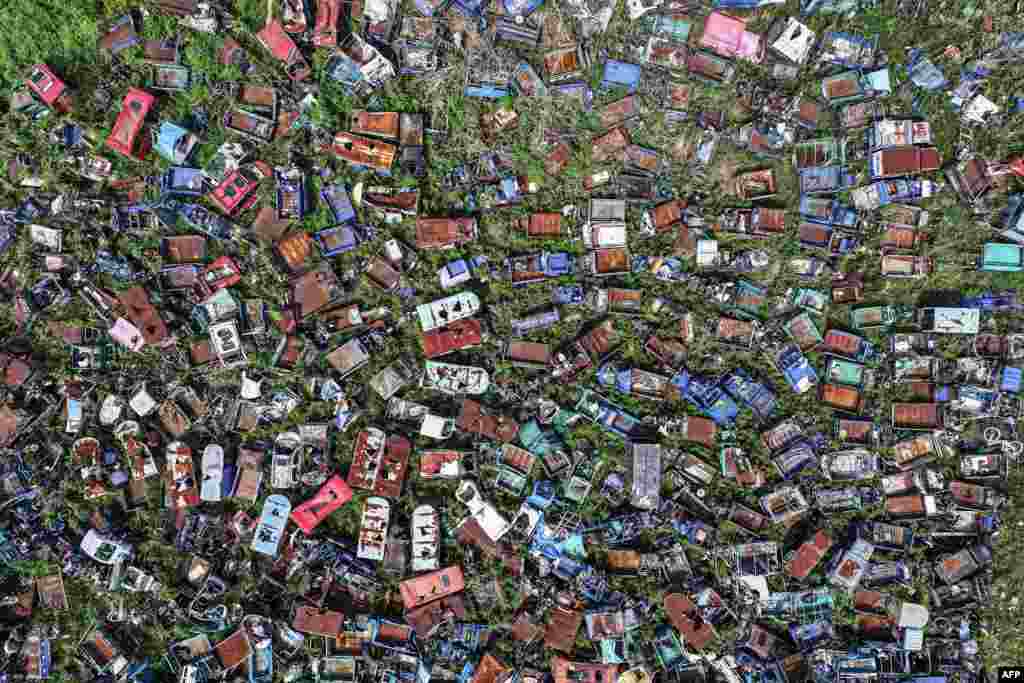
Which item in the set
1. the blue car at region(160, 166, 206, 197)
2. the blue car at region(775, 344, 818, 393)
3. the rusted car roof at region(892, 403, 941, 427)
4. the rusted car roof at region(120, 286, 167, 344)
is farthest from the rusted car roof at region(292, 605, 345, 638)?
the rusted car roof at region(892, 403, 941, 427)

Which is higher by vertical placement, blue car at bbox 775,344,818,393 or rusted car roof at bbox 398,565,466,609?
blue car at bbox 775,344,818,393

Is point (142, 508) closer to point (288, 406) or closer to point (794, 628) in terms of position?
point (288, 406)

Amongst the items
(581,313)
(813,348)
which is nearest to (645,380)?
(581,313)

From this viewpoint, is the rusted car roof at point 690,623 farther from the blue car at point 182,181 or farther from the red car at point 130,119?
the red car at point 130,119

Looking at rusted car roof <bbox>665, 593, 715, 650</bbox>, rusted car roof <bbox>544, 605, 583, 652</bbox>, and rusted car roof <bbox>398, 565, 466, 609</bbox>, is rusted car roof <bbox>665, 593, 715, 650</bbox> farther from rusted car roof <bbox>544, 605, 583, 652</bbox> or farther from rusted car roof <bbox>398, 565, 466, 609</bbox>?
rusted car roof <bbox>398, 565, 466, 609</bbox>

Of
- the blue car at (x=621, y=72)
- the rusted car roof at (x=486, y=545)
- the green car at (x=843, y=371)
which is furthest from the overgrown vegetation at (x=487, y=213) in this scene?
the green car at (x=843, y=371)
